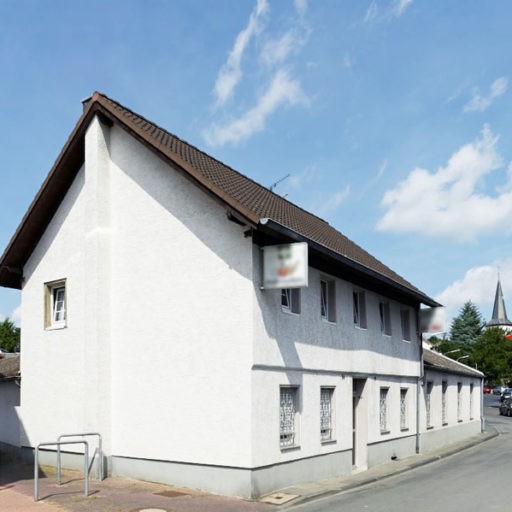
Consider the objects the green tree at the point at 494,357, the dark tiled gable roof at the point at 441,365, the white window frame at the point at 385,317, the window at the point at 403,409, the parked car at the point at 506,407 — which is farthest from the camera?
the green tree at the point at 494,357

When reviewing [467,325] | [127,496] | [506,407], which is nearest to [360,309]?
[127,496]

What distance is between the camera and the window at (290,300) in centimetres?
1412

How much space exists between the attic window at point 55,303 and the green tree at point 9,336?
5715cm

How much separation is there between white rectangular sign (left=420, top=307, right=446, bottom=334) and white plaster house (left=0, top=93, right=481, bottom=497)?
17.7ft

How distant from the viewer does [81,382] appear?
50.6ft

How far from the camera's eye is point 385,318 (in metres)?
20.4

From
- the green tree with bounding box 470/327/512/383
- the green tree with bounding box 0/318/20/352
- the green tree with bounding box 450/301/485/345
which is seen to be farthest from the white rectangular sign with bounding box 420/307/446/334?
the green tree with bounding box 450/301/485/345

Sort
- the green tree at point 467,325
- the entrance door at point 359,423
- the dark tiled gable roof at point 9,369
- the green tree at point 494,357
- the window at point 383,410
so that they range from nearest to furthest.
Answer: the entrance door at point 359,423 → the dark tiled gable roof at point 9,369 → the window at point 383,410 → the green tree at point 494,357 → the green tree at point 467,325

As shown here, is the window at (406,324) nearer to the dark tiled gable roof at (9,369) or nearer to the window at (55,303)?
the window at (55,303)

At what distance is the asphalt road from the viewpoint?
11906mm

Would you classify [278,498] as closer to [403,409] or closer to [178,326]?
[178,326]

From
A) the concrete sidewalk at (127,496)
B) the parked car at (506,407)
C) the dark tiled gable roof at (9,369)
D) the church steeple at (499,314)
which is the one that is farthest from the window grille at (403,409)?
the church steeple at (499,314)

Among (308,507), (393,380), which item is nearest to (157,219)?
(308,507)

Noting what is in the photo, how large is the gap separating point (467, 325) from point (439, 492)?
360 ft
